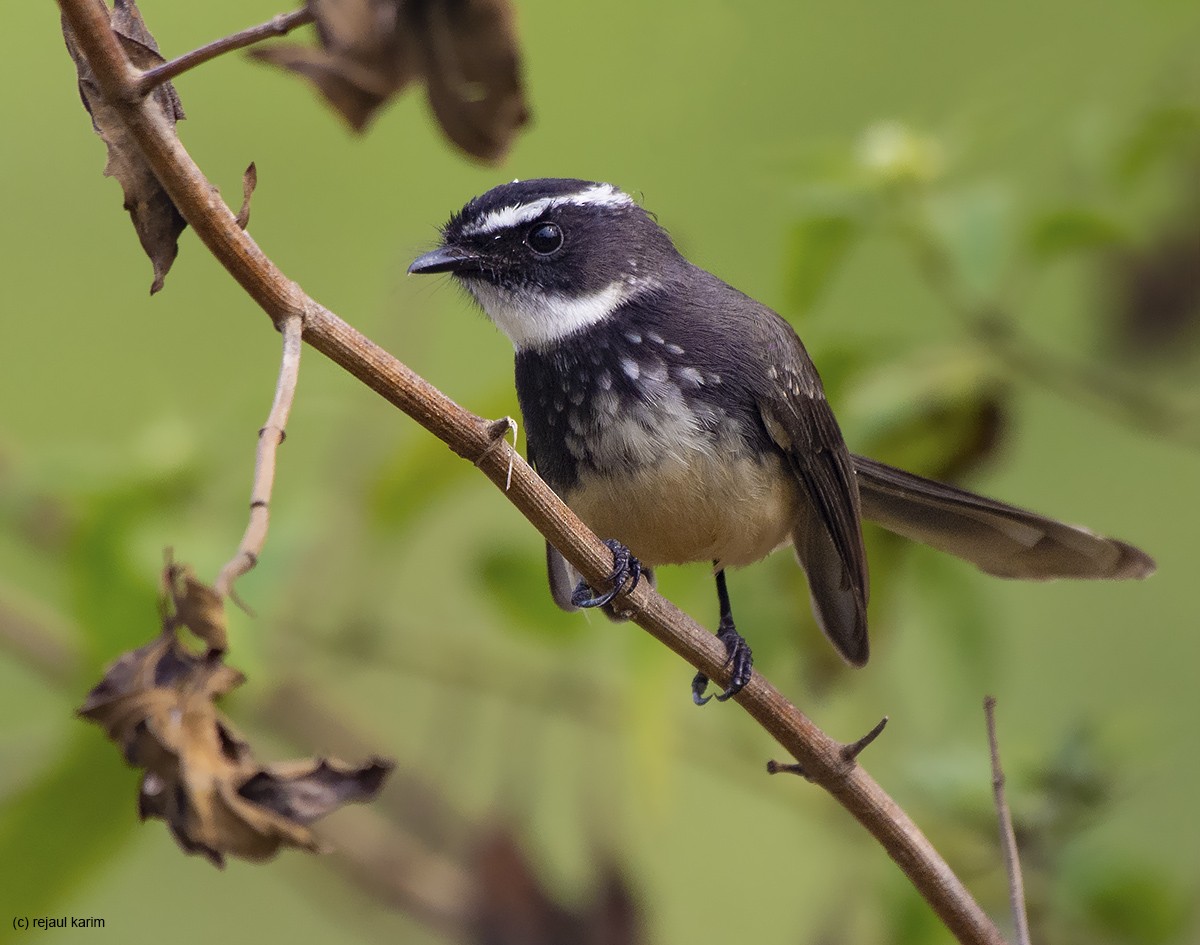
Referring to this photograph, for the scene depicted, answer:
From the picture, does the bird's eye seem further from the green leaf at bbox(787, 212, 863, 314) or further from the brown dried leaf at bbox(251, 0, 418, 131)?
the brown dried leaf at bbox(251, 0, 418, 131)

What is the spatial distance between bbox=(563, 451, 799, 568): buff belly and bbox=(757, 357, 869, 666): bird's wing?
2.6 inches

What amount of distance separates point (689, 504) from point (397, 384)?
4.66 feet

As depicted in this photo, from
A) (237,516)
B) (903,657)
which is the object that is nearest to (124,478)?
(237,516)

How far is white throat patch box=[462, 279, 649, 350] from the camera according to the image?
3309 millimetres

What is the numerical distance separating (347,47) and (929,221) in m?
1.52

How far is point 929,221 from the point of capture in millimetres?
3408

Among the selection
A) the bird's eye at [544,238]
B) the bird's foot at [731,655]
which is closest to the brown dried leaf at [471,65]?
the bird's eye at [544,238]

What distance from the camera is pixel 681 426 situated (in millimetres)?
3102

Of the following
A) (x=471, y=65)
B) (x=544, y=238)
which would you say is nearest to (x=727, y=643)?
(x=544, y=238)

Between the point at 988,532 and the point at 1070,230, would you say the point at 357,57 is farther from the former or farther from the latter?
the point at 988,532

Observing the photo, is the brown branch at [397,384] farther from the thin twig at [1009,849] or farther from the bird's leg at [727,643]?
the bird's leg at [727,643]

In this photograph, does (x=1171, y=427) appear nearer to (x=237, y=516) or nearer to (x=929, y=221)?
(x=929, y=221)

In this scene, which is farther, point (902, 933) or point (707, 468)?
point (902, 933)

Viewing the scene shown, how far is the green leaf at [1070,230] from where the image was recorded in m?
3.22
